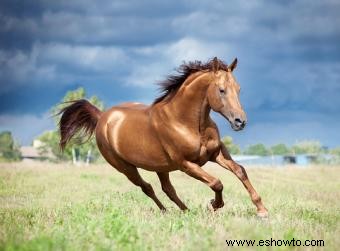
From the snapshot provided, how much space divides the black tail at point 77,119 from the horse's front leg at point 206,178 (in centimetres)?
421

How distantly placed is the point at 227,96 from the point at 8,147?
369ft

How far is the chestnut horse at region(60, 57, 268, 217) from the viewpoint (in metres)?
9.31

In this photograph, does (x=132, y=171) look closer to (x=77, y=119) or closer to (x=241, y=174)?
(x=77, y=119)

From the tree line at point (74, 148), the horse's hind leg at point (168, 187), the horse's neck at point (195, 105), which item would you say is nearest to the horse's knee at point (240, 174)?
the horse's neck at point (195, 105)

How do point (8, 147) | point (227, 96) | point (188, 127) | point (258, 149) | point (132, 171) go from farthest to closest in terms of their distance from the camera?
point (258, 149) < point (8, 147) < point (132, 171) < point (188, 127) < point (227, 96)

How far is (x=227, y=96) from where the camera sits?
912 cm

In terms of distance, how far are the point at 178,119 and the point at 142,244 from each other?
380cm

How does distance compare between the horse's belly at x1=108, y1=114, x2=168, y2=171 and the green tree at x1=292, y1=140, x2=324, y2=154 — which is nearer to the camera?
the horse's belly at x1=108, y1=114, x2=168, y2=171

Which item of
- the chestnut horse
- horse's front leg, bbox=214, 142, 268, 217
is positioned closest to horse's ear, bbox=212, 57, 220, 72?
the chestnut horse

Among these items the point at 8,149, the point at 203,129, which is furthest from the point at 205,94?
the point at 8,149

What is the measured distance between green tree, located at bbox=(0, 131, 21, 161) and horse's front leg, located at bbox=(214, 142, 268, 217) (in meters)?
95.9

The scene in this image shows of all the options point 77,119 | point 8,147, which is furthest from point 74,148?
point 77,119

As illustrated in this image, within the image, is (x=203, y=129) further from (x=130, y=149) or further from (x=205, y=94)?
(x=130, y=149)

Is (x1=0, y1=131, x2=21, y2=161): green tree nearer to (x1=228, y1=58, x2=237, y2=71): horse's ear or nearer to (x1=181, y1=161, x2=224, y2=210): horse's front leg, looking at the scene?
(x1=181, y1=161, x2=224, y2=210): horse's front leg
